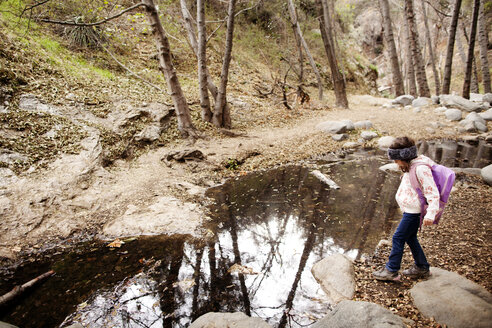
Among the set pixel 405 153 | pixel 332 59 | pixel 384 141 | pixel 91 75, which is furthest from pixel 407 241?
pixel 332 59

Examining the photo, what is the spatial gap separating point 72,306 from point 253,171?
450cm

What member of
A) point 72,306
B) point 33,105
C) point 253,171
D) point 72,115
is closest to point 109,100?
point 72,115

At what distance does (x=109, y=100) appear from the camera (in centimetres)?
750

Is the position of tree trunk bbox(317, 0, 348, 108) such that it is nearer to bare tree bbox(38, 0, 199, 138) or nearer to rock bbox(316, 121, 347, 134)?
rock bbox(316, 121, 347, 134)

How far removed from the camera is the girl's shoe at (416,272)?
8.80 ft

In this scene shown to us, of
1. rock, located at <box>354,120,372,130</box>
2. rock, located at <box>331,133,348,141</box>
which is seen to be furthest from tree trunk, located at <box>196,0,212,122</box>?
rock, located at <box>354,120,372,130</box>

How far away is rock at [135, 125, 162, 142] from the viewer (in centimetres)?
699

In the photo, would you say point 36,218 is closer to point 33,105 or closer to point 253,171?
point 33,105

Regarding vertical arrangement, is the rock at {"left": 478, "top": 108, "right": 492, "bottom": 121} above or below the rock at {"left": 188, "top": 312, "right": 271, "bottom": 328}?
above

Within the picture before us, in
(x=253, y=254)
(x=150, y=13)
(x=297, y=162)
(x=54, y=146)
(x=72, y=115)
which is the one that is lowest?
(x=253, y=254)

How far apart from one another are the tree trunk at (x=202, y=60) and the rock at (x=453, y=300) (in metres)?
7.36

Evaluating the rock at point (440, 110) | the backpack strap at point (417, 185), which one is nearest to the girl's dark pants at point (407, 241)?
the backpack strap at point (417, 185)

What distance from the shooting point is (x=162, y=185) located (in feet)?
18.0

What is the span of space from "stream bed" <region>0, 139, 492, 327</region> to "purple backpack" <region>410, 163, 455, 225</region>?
119 cm
